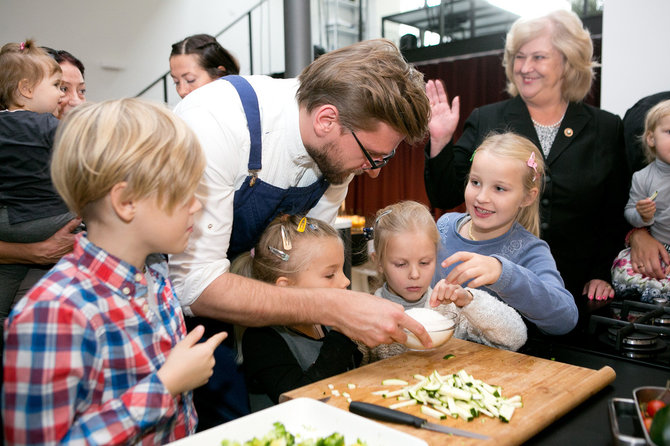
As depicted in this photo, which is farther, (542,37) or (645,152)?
(645,152)

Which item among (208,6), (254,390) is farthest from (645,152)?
(208,6)

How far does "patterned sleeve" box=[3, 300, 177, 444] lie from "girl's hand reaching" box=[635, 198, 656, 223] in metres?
2.08

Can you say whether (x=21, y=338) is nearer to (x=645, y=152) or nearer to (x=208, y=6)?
(x=645, y=152)

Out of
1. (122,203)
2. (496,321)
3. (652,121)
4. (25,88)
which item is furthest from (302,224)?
(652,121)

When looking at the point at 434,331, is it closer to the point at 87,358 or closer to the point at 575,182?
the point at 87,358

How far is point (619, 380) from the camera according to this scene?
1.41 meters

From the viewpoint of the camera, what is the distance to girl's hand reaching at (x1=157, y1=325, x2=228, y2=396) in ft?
3.38

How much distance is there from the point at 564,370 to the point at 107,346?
108 cm

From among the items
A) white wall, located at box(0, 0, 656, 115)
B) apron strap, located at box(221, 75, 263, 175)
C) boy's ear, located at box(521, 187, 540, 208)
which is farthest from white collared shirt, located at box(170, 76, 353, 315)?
white wall, located at box(0, 0, 656, 115)

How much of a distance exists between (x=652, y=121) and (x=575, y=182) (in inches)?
21.2

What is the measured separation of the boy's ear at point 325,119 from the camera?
1585 mm

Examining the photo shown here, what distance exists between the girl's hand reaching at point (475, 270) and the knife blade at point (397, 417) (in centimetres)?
49

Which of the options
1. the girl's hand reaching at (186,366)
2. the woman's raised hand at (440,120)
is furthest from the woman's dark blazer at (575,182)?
the girl's hand reaching at (186,366)

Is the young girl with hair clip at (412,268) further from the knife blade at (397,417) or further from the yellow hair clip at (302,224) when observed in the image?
the knife blade at (397,417)
